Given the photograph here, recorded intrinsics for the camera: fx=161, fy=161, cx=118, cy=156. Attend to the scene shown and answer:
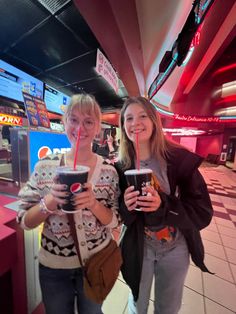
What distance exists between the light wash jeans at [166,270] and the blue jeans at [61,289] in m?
0.36

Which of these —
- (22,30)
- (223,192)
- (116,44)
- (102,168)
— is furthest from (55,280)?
(223,192)

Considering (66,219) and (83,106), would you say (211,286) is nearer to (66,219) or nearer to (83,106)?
(66,219)

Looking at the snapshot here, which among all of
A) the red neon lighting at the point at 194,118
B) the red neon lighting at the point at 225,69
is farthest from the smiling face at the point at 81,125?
the red neon lighting at the point at 225,69

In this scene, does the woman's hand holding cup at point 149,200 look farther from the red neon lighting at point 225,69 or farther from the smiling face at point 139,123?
the red neon lighting at point 225,69

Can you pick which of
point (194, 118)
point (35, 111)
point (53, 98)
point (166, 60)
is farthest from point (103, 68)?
point (194, 118)

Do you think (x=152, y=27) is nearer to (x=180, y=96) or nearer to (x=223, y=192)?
(x=223, y=192)

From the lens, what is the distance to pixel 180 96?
802cm

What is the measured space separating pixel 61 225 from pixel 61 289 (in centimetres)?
34

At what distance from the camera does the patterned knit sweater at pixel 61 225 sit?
75 cm

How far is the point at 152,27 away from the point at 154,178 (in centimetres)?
265

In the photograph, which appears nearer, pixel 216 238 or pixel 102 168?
pixel 102 168

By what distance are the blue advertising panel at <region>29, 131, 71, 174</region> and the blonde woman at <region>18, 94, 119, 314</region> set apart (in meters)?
0.70

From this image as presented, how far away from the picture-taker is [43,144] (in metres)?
1.55

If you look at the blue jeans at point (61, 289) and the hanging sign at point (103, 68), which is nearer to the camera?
the blue jeans at point (61, 289)
